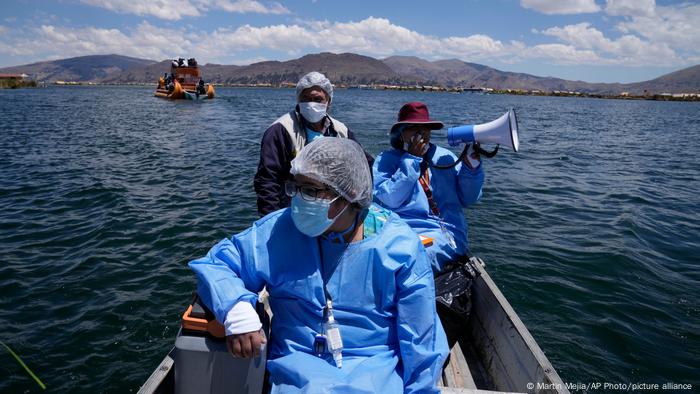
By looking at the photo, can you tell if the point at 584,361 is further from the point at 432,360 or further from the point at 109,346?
the point at 109,346

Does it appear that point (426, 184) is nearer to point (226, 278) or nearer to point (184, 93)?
point (226, 278)

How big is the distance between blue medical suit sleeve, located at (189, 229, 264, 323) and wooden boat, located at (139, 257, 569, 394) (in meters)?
0.27

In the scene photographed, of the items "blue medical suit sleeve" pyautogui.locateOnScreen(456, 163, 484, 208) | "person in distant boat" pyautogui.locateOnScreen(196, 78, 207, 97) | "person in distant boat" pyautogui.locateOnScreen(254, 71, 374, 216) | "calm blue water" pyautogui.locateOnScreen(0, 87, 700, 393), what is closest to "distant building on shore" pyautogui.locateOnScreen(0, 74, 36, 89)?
"person in distant boat" pyautogui.locateOnScreen(196, 78, 207, 97)

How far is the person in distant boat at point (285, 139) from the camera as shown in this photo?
428 cm

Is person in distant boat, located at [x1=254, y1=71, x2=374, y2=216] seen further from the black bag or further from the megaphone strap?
the black bag

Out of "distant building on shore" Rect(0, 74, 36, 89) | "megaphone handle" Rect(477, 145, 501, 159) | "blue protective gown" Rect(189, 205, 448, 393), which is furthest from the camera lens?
"distant building on shore" Rect(0, 74, 36, 89)

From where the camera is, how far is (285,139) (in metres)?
4.37

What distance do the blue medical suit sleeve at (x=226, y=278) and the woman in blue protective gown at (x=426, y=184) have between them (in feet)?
7.19

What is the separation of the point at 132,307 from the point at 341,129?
4616mm

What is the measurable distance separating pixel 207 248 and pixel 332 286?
276 inches

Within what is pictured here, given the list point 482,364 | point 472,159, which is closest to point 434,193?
point 472,159

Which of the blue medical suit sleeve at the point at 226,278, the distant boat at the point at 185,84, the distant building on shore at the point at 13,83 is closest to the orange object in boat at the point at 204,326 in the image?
the blue medical suit sleeve at the point at 226,278

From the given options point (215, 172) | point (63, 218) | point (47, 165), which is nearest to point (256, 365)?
point (63, 218)

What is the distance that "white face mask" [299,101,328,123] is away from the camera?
437 cm
